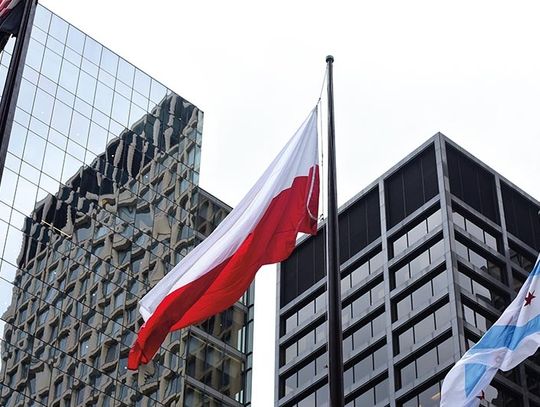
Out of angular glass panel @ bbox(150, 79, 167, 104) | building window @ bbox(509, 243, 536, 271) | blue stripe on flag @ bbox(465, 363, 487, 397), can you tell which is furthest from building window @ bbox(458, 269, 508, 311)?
blue stripe on flag @ bbox(465, 363, 487, 397)

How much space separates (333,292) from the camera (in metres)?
19.9

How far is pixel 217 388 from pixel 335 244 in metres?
49.6

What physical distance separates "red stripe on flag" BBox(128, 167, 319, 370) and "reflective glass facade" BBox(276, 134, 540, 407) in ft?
232

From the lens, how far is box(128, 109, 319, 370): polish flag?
76.1ft

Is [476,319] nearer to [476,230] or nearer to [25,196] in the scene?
[476,230]

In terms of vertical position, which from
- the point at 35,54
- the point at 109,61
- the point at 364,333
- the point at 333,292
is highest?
the point at 364,333

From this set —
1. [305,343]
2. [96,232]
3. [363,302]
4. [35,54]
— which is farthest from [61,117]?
[305,343]

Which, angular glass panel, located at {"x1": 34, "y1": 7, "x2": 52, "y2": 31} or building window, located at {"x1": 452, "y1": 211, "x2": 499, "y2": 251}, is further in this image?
building window, located at {"x1": 452, "y1": 211, "x2": 499, "y2": 251}

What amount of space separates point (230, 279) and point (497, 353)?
5542mm

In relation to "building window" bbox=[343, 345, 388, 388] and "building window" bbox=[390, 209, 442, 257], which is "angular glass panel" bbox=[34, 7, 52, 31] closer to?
"building window" bbox=[390, 209, 442, 257]

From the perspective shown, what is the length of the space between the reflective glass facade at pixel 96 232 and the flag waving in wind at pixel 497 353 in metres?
39.2

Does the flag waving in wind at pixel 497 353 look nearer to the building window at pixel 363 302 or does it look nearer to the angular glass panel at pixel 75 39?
the angular glass panel at pixel 75 39

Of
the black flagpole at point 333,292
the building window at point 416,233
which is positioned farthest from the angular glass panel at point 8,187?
the building window at point 416,233

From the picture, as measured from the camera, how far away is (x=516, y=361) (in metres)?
23.9
